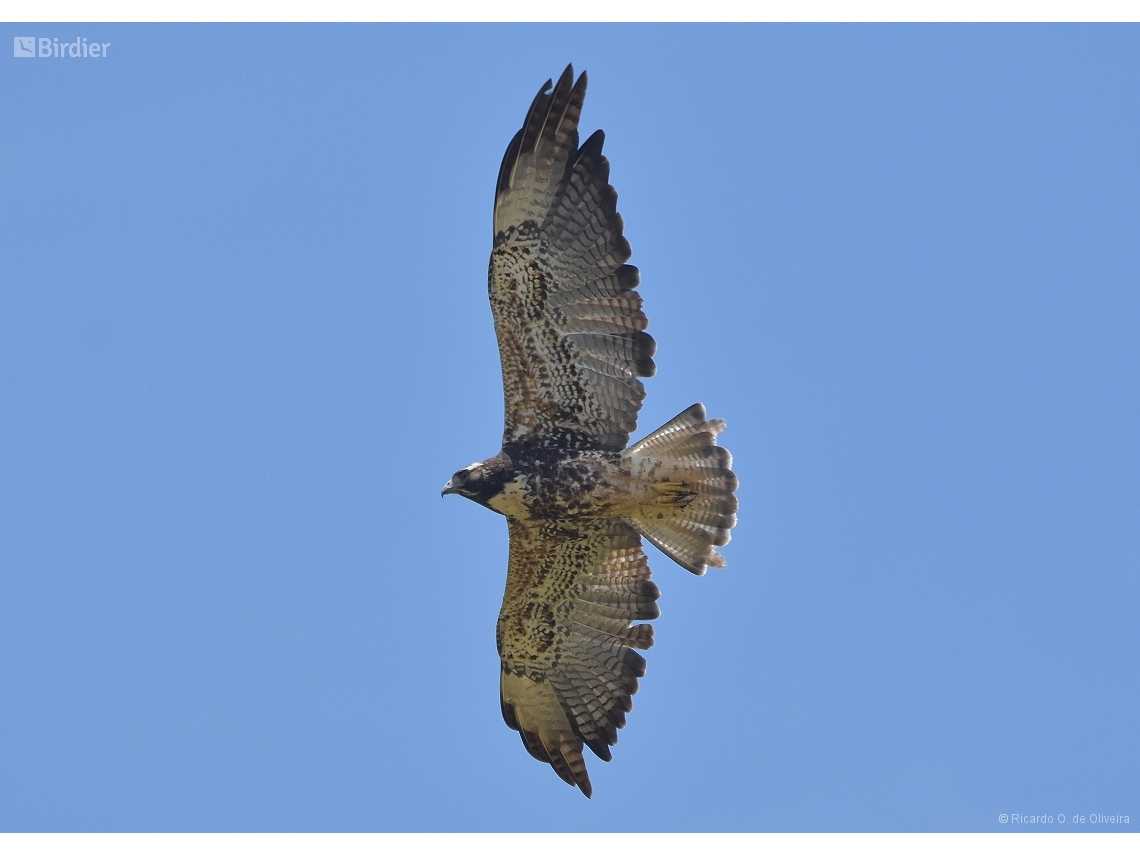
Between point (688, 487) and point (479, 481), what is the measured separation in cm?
175

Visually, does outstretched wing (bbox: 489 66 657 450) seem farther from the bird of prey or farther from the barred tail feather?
the barred tail feather

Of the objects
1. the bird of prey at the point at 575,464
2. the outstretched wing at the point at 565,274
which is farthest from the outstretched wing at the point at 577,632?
the outstretched wing at the point at 565,274

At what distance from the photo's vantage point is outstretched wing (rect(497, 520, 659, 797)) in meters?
15.6

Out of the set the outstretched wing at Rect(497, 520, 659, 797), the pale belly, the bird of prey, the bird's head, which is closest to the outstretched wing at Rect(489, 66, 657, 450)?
the bird of prey

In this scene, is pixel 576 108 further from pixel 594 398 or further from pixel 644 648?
pixel 644 648

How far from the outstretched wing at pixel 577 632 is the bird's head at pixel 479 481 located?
76cm

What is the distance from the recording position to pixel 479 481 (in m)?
14.8

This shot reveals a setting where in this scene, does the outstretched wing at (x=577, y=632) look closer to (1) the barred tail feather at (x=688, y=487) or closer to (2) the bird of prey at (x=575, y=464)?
(2) the bird of prey at (x=575, y=464)

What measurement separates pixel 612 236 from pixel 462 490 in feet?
7.89

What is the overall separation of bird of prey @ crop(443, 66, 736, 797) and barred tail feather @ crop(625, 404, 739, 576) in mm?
12

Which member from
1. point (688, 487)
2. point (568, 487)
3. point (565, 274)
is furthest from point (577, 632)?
point (565, 274)

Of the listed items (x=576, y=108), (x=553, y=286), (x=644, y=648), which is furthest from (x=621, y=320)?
(x=644, y=648)

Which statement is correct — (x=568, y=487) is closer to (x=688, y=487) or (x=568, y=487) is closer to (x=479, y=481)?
(x=479, y=481)

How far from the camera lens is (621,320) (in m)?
14.7
